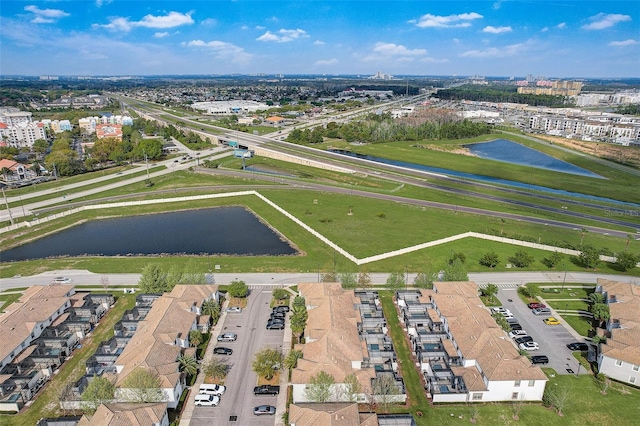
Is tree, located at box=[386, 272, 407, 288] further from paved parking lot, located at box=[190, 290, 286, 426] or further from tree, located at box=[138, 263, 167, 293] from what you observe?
tree, located at box=[138, 263, 167, 293]

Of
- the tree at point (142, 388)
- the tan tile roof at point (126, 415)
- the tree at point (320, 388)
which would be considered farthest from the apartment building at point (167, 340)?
the tree at point (320, 388)

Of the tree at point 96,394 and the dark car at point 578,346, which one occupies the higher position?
the tree at point 96,394

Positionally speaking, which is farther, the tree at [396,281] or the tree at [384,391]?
the tree at [396,281]

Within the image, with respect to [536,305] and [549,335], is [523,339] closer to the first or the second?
[549,335]

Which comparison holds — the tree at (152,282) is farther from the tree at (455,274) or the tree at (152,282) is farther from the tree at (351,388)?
the tree at (455,274)

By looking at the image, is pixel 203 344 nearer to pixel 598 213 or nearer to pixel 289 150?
pixel 598 213

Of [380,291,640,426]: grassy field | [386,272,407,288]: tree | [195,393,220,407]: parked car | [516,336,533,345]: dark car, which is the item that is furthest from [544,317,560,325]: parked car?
[195,393,220,407]: parked car
